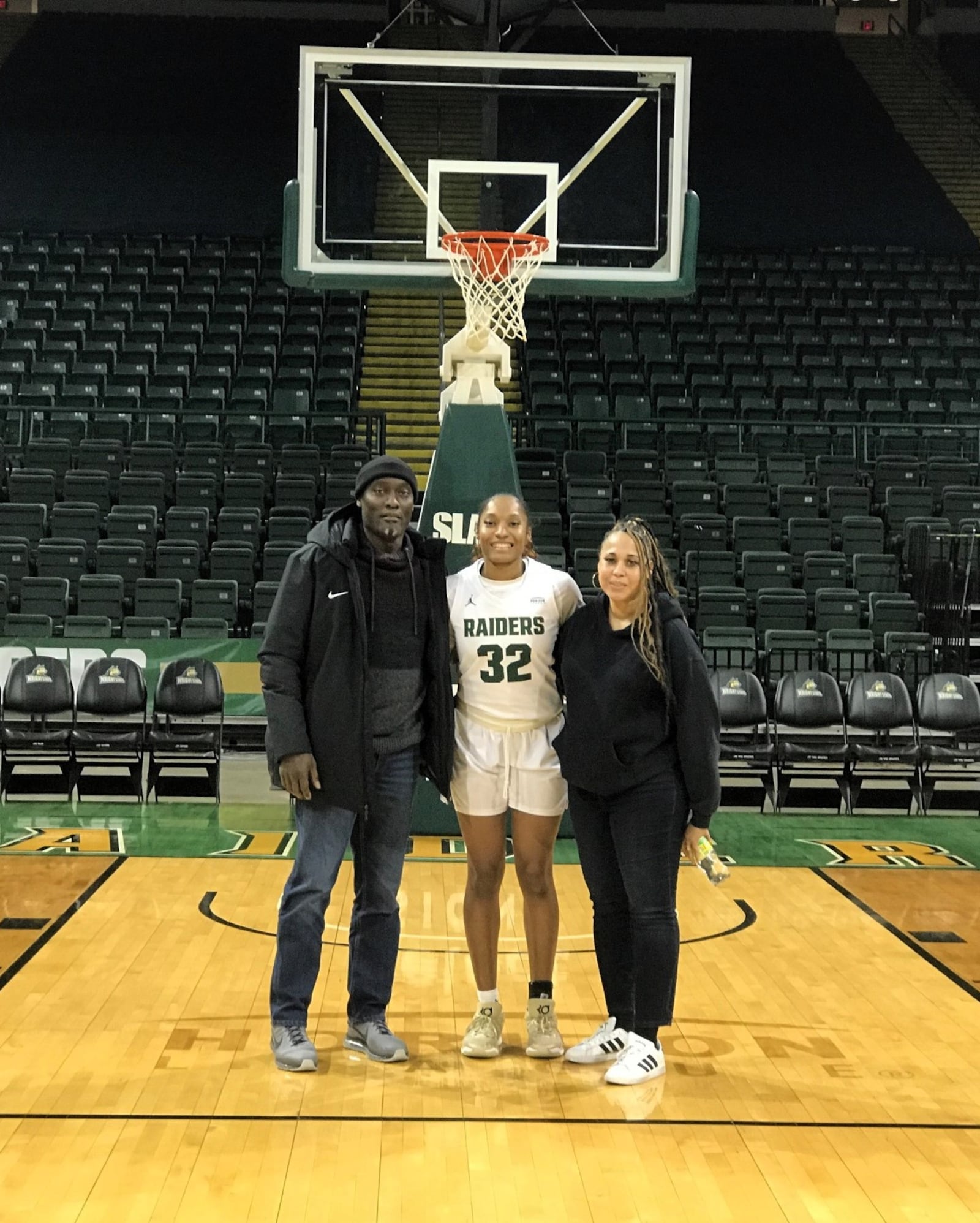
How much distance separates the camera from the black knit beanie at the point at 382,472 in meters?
Answer: 4.32

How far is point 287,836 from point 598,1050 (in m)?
4.34

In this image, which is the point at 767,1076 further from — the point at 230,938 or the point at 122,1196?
the point at 230,938

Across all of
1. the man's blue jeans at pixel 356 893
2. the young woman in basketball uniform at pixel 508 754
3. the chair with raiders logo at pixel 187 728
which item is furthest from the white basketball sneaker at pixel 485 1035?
the chair with raiders logo at pixel 187 728

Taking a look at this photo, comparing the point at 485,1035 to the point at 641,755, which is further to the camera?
the point at 485,1035

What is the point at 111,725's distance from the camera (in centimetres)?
987

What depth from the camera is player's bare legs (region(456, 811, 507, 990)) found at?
14.4 ft

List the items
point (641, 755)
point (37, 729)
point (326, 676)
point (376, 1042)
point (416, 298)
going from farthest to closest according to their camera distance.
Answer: point (416, 298) → point (37, 729) → point (376, 1042) → point (326, 676) → point (641, 755)

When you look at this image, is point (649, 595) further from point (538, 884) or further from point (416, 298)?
point (416, 298)

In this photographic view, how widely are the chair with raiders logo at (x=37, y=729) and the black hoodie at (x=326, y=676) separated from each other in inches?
226

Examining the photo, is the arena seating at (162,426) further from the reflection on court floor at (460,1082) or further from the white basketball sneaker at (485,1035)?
the white basketball sneaker at (485,1035)

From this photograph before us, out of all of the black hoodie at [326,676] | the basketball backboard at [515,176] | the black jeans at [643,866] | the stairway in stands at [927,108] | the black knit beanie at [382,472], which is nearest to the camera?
the black jeans at [643,866]

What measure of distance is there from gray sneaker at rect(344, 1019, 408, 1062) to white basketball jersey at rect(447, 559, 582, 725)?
0.99 metres

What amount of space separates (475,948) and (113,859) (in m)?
3.61

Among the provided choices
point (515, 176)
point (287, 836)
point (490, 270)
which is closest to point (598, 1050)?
point (287, 836)
